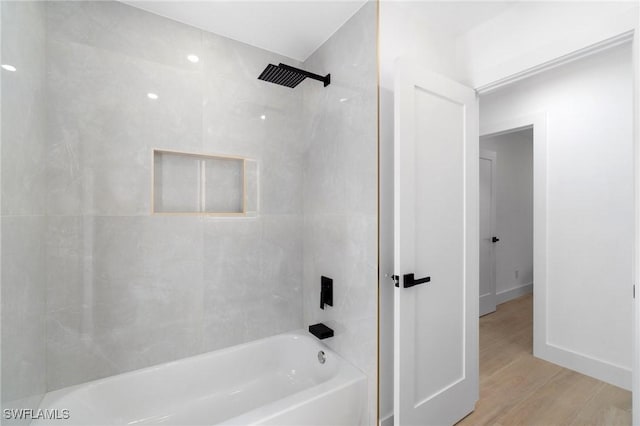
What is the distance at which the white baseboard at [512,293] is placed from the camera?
3.67 metres

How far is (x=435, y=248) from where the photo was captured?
1.58m

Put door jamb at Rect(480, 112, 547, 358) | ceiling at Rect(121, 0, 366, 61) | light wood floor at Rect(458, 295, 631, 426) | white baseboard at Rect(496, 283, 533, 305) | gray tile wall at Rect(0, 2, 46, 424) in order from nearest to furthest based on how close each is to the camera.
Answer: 1. gray tile wall at Rect(0, 2, 46, 424)
2. ceiling at Rect(121, 0, 366, 61)
3. light wood floor at Rect(458, 295, 631, 426)
4. door jamb at Rect(480, 112, 547, 358)
5. white baseboard at Rect(496, 283, 533, 305)

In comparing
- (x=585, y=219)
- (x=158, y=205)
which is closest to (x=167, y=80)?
(x=158, y=205)

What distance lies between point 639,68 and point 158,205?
7.71ft

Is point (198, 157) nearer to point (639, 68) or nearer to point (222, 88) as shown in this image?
point (222, 88)

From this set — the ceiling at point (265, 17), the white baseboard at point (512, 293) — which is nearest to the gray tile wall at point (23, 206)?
the ceiling at point (265, 17)

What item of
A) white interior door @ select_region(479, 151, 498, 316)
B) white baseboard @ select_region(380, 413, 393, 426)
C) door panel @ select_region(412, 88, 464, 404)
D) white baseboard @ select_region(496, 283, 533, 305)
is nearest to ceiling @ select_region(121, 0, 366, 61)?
door panel @ select_region(412, 88, 464, 404)

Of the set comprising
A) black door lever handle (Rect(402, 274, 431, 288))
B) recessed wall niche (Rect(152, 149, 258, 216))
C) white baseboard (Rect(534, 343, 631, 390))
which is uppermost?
recessed wall niche (Rect(152, 149, 258, 216))

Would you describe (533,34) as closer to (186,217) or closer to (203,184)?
(203,184)

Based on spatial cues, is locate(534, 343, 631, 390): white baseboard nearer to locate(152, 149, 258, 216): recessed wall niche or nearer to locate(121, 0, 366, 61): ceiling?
locate(152, 149, 258, 216): recessed wall niche

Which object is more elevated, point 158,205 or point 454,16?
point 454,16

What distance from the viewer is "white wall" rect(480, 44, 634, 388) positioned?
2039mm

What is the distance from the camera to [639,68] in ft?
3.67

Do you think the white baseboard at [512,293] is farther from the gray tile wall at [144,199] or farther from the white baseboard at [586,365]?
the gray tile wall at [144,199]
